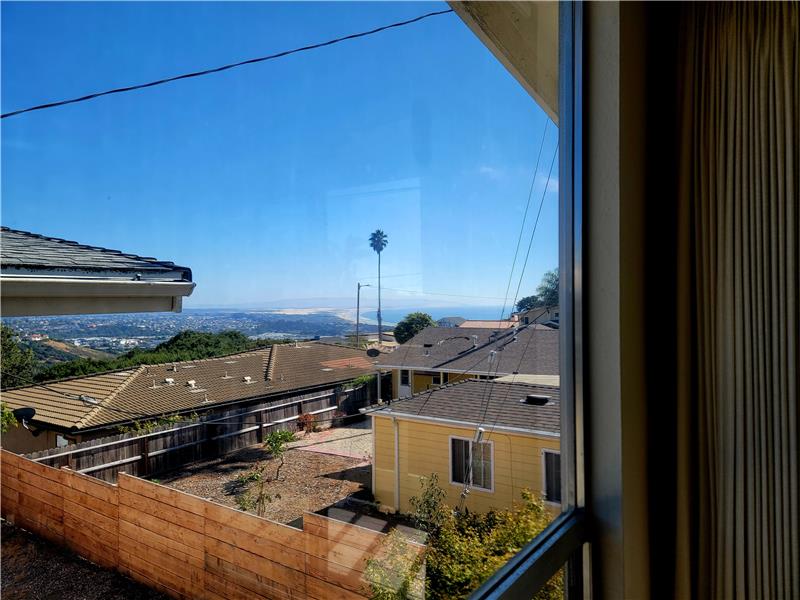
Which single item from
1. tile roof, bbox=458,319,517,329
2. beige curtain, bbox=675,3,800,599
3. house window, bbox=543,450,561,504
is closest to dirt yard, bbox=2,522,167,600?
tile roof, bbox=458,319,517,329

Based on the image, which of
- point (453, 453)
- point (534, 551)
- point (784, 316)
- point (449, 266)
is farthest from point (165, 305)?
point (784, 316)

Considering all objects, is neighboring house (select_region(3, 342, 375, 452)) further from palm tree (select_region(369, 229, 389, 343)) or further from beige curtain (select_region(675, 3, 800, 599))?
beige curtain (select_region(675, 3, 800, 599))

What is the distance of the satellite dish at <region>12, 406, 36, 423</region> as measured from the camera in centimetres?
47

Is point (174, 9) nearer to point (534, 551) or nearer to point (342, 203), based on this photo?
point (342, 203)

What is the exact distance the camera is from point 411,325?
102cm

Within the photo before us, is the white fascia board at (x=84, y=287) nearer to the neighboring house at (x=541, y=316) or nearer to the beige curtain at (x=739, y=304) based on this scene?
the neighboring house at (x=541, y=316)

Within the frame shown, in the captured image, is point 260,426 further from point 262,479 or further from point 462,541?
point 462,541

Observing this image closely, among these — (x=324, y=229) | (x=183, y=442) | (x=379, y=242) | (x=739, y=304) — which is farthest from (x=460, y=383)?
(x=739, y=304)


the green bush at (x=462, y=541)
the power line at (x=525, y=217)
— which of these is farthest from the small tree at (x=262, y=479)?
the power line at (x=525, y=217)

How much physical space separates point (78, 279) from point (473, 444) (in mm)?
878

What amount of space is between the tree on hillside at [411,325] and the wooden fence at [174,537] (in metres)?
0.36

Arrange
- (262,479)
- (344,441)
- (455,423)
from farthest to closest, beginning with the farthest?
(455,423) < (344,441) < (262,479)

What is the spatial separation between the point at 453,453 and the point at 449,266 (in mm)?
400

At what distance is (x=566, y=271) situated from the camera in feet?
4.88
